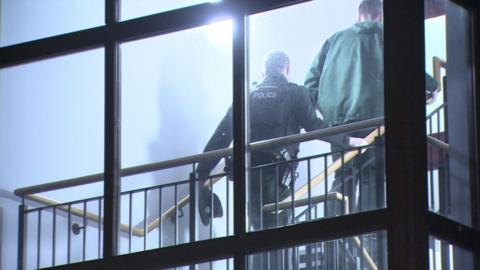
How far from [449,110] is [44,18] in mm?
1751

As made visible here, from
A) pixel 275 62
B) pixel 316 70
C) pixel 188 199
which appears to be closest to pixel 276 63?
pixel 275 62

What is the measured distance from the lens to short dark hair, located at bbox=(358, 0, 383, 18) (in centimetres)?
500

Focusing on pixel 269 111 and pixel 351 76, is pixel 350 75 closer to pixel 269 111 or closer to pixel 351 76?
pixel 351 76

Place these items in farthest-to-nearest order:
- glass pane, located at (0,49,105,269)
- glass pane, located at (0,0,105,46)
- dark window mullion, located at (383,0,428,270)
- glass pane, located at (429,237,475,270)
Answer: glass pane, located at (0,0,105,46), glass pane, located at (0,49,105,269), glass pane, located at (429,237,475,270), dark window mullion, located at (383,0,428,270)

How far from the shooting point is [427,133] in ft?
16.3

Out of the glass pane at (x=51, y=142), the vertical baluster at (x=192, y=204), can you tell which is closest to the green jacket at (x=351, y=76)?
the vertical baluster at (x=192, y=204)

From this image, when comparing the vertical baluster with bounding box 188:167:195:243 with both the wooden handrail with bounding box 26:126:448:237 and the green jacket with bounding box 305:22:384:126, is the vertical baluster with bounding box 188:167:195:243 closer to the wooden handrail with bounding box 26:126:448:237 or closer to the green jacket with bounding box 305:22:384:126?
the wooden handrail with bounding box 26:126:448:237

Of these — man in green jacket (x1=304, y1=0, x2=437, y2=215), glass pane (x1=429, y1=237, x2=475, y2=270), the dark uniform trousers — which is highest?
man in green jacket (x1=304, y1=0, x2=437, y2=215)

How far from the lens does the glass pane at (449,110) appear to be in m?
5.01

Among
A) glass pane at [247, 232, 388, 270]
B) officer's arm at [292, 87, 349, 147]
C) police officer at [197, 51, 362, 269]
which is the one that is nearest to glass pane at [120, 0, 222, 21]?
police officer at [197, 51, 362, 269]

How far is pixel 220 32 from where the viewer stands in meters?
5.27

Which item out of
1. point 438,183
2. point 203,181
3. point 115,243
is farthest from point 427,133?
point 115,243

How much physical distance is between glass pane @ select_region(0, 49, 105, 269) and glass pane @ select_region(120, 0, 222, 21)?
193 millimetres

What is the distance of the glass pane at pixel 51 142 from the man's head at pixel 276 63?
74 cm
